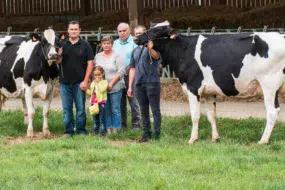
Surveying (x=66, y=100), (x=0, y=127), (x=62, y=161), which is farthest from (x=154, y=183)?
(x=0, y=127)

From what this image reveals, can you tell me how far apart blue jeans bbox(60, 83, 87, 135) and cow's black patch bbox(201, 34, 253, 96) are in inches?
91.0

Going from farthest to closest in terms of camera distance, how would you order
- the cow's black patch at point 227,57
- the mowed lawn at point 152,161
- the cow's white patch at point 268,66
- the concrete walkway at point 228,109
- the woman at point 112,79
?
the concrete walkway at point 228,109
the woman at point 112,79
the cow's black patch at point 227,57
the cow's white patch at point 268,66
the mowed lawn at point 152,161

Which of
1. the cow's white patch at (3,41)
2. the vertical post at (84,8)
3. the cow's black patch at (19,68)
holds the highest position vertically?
the vertical post at (84,8)

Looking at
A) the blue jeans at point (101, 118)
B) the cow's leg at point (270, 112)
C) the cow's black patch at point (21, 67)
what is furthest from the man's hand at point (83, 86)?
the cow's leg at point (270, 112)

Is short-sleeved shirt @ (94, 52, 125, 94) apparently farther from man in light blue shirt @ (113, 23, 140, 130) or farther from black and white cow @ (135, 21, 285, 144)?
black and white cow @ (135, 21, 285, 144)

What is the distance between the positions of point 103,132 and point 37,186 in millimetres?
Answer: 4254

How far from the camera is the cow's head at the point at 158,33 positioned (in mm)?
12648

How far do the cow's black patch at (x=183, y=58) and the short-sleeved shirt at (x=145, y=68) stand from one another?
0.87 feet

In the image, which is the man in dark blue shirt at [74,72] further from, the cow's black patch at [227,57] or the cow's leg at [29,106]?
the cow's black patch at [227,57]

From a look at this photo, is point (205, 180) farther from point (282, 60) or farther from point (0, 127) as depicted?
point (0, 127)

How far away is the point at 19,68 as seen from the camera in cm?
1409

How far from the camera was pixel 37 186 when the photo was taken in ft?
30.5

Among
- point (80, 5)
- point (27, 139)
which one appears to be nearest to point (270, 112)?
point (27, 139)

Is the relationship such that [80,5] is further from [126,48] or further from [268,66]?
[268,66]
